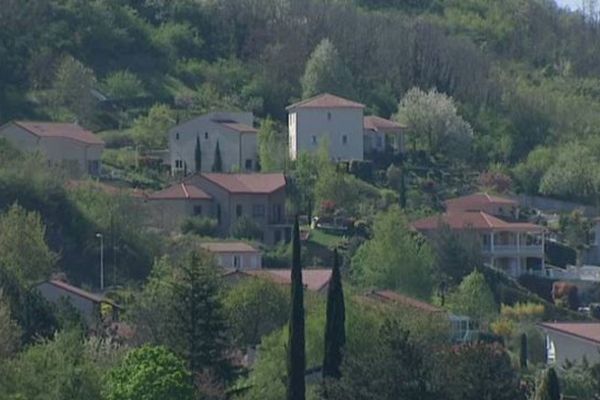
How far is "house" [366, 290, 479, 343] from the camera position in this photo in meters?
70.4

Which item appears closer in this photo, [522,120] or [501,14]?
[522,120]

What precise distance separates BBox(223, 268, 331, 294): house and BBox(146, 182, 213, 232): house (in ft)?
22.2

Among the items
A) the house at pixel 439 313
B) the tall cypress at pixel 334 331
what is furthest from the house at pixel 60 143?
the tall cypress at pixel 334 331

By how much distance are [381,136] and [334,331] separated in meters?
41.3

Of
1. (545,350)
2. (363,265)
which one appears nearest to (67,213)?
A: (363,265)

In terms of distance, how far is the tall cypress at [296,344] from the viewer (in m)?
54.9

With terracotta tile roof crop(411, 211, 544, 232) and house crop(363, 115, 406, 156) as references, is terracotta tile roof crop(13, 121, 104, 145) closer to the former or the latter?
house crop(363, 115, 406, 156)

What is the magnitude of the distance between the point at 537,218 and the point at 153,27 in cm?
2568

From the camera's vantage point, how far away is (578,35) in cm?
13150

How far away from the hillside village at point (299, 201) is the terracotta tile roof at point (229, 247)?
0.35m

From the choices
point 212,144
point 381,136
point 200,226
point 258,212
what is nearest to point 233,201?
point 258,212

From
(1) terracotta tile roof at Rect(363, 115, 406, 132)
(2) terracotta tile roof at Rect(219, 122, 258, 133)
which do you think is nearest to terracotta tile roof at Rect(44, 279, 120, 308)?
(2) terracotta tile roof at Rect(219, 122, 258, 133)

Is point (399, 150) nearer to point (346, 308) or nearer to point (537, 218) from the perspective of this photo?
point (537, 218)

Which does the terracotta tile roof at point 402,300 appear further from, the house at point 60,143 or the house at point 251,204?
the house at point 60,143
